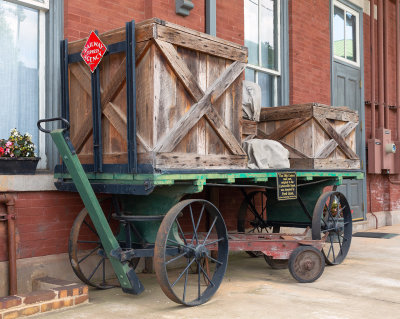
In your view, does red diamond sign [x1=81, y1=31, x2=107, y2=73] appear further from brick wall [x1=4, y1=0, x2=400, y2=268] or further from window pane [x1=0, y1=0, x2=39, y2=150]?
window pane [x1=0, y1=0, x2=39, y2=150]

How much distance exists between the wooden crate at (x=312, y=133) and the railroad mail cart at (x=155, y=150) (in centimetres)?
111

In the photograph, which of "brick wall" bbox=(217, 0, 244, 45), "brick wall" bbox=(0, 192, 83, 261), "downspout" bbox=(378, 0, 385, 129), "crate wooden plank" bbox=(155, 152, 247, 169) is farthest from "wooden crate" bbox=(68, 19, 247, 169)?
"downspout" bbox=(378, 0, 385, 129)

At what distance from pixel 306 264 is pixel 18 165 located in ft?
10.9

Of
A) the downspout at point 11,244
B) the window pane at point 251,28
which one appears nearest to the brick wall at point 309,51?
the window pane at point 251,28

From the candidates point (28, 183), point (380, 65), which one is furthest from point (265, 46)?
point (28, 183)

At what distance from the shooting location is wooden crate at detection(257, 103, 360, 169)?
6.86 meters

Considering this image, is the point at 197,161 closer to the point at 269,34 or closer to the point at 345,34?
the point at 269,34

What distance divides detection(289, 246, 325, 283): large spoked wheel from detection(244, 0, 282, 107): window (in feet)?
12.4

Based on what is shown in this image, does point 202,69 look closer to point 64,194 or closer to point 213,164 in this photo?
point 213,164

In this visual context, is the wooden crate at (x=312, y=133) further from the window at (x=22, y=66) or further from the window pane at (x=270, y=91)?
the window at (x=22, y=66)

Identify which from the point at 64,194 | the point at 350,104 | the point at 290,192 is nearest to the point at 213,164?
the point at 290,192

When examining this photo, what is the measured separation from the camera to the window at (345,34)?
11.0 metres

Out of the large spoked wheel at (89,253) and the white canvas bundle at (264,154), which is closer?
the large spoked wheel at (89,253)

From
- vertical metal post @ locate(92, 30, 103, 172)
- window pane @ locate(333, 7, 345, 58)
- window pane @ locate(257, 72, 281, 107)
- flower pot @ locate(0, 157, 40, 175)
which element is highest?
window pane @ locate(333, 7, 345, 58)
